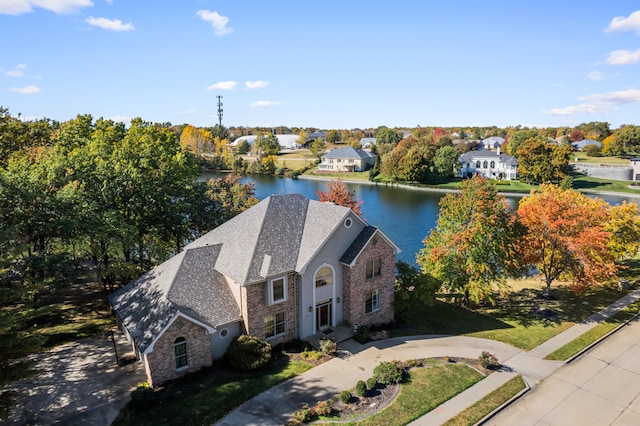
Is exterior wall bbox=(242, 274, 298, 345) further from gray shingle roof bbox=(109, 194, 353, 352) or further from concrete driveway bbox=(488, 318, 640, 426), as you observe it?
concrete driveway bbox=(488, 318, 640, 426)

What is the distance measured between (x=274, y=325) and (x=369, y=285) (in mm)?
7054

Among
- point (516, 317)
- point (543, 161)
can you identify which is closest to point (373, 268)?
point (516, 317)

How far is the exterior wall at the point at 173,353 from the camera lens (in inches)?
794

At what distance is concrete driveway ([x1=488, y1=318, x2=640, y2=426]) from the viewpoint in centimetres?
1912

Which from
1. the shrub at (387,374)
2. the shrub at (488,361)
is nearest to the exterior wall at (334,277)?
the shrub at (387,374)

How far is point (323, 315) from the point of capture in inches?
1043

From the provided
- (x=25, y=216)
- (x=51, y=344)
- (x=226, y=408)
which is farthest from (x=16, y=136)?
(x=226, y=408)

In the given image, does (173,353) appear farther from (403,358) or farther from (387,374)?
(403,358)

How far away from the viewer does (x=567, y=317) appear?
30.6 metres

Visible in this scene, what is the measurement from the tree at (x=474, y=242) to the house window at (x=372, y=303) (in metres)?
5.68

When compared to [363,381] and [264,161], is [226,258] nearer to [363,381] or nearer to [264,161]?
[363,381]

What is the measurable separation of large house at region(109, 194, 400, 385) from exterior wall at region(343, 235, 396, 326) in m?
0.07

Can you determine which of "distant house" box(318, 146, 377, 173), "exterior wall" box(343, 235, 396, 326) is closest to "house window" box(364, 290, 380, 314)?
"exterior wall" box(343, 235, 396, 326)

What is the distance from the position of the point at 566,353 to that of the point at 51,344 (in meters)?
32.0
